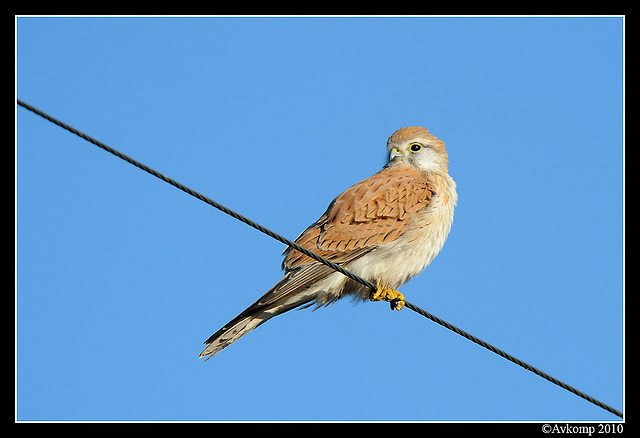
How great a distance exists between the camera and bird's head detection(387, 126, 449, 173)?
5.99m

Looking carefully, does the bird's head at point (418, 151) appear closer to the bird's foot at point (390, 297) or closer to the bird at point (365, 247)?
the bird at point (365, 247)

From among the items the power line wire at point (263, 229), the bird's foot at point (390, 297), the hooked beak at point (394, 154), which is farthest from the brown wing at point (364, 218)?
the power line wire at point (263, 229)

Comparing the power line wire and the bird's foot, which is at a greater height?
the bird's foot

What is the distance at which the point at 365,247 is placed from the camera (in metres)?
5.11

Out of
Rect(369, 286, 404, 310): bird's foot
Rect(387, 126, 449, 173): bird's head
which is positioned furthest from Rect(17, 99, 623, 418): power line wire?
Rect(387, 126, 449, 173): bird's head

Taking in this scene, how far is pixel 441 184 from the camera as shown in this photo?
5.69m

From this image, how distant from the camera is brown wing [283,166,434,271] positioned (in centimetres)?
513

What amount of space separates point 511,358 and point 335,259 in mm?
1808

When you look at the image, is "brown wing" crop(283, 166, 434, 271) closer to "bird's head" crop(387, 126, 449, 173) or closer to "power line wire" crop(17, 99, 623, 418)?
"bird's head" crop(387, 126, 449, 173)

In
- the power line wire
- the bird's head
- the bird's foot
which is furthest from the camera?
the bird's head

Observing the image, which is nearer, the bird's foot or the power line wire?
the power line wire

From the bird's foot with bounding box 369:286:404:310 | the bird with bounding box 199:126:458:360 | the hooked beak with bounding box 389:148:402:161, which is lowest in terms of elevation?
the bird's foot with bounding box 369:286:404:310

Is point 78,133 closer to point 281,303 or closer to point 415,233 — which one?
point 281,303

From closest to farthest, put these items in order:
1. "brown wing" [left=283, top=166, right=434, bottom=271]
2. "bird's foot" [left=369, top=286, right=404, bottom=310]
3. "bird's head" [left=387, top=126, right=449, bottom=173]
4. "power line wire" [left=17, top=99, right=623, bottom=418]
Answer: "power line wire" [left=17, top=99, right=623, bottom=418]
"bird's foot" [left=369, top=286, right=404, bottom=310]
"brown wing" [left=283, top=166, right=434, bottom=271]
"bird's head" [left=387, top=126, right=449, bottom=173]
